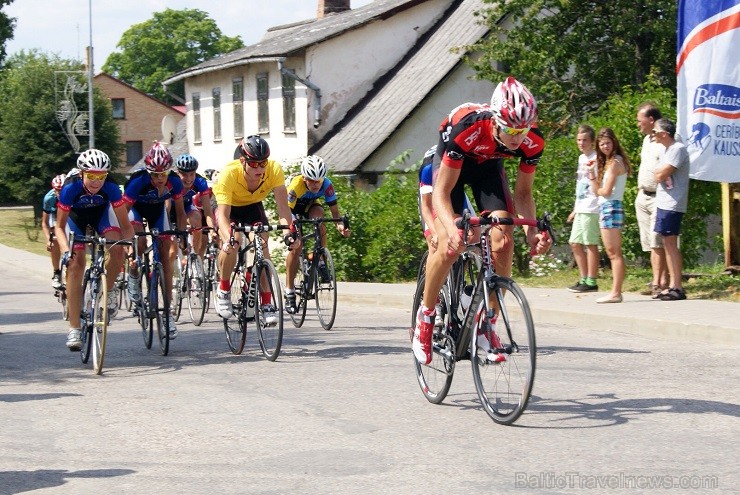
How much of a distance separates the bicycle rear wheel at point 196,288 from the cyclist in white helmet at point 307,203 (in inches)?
53.6

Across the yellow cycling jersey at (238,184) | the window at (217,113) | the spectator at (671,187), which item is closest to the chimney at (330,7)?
the window at (217,113)

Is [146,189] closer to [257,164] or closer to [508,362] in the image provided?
[257,164]

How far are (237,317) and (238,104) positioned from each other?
32465 millimetres

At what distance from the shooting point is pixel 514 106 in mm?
7250

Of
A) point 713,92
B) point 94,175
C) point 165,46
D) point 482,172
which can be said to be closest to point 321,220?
point 94,175

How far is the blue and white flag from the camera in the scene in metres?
14.4

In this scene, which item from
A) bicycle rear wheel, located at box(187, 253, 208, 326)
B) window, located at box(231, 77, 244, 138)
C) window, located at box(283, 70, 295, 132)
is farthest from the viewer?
window, located at box(231, 77, 244, 138)

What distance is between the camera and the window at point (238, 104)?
43.3 meters

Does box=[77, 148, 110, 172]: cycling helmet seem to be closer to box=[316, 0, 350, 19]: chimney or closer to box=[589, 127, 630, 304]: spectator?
box=[589, 127, 630, 304]: spectator

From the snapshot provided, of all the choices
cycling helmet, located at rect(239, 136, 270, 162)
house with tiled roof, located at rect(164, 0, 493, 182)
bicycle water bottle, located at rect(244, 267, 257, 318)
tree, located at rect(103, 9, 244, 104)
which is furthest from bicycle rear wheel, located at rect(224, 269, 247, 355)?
tree, located at rect(103, 9, 244, 104)

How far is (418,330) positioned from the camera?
8383 millimetres

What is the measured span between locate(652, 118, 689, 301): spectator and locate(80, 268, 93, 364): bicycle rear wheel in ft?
20.6

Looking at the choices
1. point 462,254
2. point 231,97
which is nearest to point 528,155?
point 462,254

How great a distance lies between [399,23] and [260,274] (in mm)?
29405
